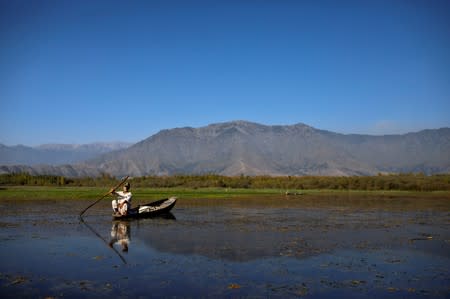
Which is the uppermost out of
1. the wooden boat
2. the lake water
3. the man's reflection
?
the wooden boat

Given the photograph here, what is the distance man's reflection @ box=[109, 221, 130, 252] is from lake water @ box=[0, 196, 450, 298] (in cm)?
4

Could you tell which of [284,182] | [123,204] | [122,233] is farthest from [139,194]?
[284,182]

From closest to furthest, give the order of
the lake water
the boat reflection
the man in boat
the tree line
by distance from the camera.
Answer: the lake water
the boat reflection
the man in boat
the tree line

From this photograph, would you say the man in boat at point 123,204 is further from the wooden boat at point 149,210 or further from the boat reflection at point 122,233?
the boat reflection at point 122,233

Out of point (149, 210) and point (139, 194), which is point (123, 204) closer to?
point (149, 210)

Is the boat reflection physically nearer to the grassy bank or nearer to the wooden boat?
the wooden boat

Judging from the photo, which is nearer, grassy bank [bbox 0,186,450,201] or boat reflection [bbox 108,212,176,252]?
boat reflection [bbox 108,212,176,252]

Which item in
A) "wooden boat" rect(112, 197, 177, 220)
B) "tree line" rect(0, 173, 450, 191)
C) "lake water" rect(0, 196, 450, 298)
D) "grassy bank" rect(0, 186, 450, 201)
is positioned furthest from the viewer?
"tree line" rect(0, 173, 450, 191)

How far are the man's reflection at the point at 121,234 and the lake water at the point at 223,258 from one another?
0.13 ft

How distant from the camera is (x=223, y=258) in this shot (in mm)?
14477

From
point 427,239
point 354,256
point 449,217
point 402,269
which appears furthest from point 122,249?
point 449,217

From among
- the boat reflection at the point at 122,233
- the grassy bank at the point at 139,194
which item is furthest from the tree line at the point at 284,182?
the boat reflection at the point at 122,233

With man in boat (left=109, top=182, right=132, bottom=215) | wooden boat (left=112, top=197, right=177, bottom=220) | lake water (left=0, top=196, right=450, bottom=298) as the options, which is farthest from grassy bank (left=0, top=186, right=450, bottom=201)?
lake water (left=0, top=196, right=450, bottom=298)

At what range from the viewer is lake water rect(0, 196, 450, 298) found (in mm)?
10852
